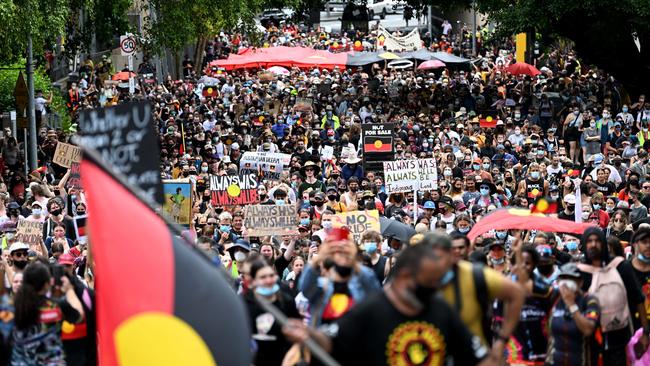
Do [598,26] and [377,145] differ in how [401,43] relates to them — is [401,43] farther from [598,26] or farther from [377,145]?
[377,145]

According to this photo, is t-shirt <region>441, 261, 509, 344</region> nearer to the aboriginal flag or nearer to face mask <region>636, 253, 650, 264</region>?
face mask <region>636, 253, 650, 264</region>

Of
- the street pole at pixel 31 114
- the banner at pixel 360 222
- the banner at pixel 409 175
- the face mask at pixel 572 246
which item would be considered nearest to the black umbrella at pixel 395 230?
the banner at pixel 360 222

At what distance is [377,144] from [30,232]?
853 centimetres

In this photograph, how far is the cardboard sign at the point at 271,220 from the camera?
58.2 ft

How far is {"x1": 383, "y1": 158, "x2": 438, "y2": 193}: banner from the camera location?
20.4 m

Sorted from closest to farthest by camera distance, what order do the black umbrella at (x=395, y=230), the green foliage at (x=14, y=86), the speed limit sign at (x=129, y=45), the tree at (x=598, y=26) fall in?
the black umbrella at (x=395, y=230) → the tree at (x=598, y=26) → the green foliage at (x=14, y=86) → the speed limit sign at (x=129, y=45)

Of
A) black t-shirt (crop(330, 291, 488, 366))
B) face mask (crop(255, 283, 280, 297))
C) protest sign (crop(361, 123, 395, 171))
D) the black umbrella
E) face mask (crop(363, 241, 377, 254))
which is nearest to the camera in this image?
black t-shirt (crop(330, 291, 488, 366))

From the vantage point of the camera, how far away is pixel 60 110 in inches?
1443

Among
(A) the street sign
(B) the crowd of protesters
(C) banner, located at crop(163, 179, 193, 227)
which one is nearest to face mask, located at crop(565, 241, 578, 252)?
(B) the crowd of protesters

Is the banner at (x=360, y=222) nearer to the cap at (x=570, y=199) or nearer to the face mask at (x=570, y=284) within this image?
the cap at (x=570, y=199)

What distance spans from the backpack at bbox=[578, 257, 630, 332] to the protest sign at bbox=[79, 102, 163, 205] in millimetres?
3001

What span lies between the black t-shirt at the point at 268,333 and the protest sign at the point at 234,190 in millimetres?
11124

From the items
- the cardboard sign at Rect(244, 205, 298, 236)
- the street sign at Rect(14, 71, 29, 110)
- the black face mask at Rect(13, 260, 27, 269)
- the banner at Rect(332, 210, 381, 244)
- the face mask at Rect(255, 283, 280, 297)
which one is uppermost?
the street sign at Rect(14, 71, 29, 110)

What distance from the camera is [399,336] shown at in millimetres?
7492
